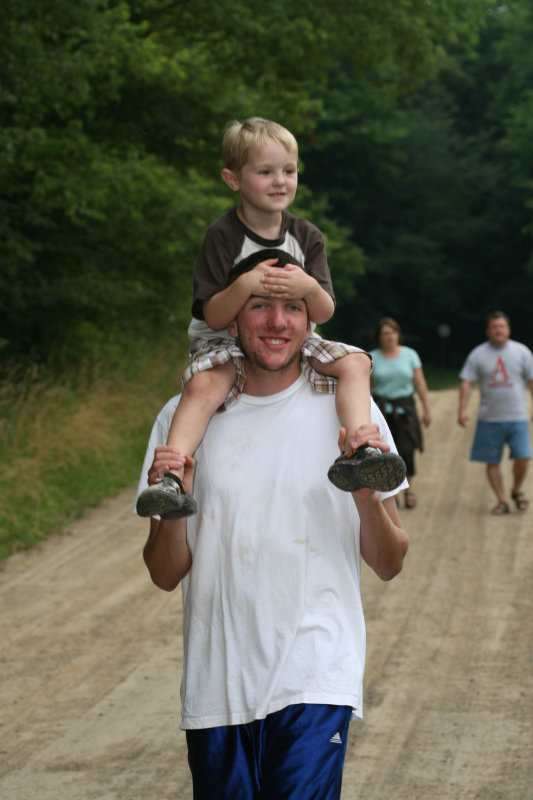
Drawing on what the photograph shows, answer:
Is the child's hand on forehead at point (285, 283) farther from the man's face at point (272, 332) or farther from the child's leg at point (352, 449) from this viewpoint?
the child's leg at point (352, 449)

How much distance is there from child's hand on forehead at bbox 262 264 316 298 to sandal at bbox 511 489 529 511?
30.4 ft

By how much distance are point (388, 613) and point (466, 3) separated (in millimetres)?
15393

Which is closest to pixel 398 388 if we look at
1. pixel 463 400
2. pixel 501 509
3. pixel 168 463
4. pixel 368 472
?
pixel 463 400

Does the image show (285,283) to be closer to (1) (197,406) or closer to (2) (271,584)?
(1) (197,406)

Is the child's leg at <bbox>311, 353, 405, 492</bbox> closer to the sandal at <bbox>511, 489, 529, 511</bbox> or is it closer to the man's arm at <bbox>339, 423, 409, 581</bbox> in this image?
the man's arm at <bbox>339, 423, 409, 581</bbox>

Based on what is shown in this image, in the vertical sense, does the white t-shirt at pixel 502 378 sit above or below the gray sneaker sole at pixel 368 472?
above

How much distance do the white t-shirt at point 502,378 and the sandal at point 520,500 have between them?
2.62 ft

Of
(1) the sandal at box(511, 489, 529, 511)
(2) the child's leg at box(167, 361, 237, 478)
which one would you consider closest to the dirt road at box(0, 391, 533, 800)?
(1) the sandal at box(511, 489, 529, 511)

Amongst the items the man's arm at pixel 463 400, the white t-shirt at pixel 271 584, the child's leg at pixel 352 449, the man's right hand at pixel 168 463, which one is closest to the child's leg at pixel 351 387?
the child's leg at pixel 352 449

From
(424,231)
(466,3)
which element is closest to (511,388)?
(466,3)

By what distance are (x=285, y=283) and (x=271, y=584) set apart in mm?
896

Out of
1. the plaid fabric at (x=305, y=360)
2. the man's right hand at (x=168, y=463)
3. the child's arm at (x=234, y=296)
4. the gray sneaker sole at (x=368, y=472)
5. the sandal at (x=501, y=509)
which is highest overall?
the sandal at (x=501, y=509)

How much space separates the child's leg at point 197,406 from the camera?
348 centimetres

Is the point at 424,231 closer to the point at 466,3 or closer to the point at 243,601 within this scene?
the point at 466,3
